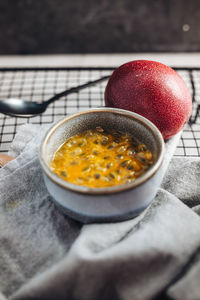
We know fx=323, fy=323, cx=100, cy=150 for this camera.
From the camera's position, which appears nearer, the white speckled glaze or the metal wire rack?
the white speckled glaze

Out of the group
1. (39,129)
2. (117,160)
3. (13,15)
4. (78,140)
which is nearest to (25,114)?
(39,129)

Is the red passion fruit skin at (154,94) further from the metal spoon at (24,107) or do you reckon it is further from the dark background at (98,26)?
the dark background at (98,26)

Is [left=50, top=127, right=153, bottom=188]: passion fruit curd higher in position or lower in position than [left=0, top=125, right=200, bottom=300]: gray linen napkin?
higher

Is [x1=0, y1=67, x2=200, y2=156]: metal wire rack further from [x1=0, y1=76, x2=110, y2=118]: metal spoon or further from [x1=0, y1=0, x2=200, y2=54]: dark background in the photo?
[x1=0, y1=0, x2=200, y2=54]: dark background

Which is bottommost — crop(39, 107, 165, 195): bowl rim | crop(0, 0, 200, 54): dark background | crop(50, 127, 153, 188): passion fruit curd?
crop(0, 0, 200, 54): dark background

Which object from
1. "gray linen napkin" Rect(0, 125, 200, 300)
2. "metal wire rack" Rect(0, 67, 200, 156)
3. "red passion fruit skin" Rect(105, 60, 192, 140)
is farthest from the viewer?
"metal wire rack" Rect(0, 67, 200, 156)

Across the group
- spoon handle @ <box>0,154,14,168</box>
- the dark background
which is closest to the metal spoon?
spoon handle @ <box>0,154,14,168</box>

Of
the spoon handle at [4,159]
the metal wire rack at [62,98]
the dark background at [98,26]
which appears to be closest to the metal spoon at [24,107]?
the metal wire rack at [62,98]
